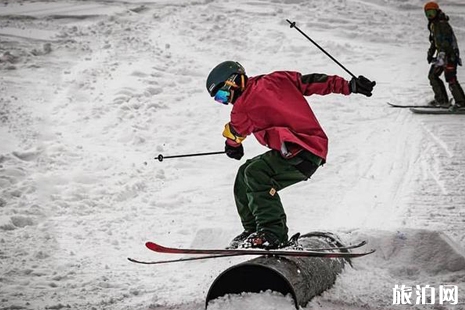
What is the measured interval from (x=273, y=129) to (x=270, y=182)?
44 centimetres

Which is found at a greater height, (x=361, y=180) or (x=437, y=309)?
(x=437, y=309)

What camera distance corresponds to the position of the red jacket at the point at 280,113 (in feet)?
17.5

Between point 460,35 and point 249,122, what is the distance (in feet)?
52.6

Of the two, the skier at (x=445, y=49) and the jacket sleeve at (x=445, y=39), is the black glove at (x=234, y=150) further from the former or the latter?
the jacket sleeve at (x=445, y=39)

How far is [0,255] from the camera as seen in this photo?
712 cm

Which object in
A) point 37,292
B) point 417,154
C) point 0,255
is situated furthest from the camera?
point 417,154

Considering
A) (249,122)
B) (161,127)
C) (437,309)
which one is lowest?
(161,127)

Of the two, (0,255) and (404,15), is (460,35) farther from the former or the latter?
(0,255)

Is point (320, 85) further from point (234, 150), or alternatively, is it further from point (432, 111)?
point (432, 111)

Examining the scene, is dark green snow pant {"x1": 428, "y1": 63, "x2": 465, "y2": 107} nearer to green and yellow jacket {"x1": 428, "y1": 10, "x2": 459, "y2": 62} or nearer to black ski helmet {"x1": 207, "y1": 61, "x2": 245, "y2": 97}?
green and yellow jacket {"x1": 428, "y1": 10, "x2": 459, "y2": 62}

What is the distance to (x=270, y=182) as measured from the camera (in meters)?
5.41

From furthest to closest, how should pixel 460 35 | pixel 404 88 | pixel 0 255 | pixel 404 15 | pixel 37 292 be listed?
pixel 404 15, pixel 460 35, pixel 404 88, pixel 0 255, pixel 37 292

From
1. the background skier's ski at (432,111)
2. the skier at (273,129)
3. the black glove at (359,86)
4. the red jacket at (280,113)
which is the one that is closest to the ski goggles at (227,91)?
the skier at (273,129)

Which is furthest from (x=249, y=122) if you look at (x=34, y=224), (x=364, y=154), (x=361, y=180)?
(x=364, y=154)
